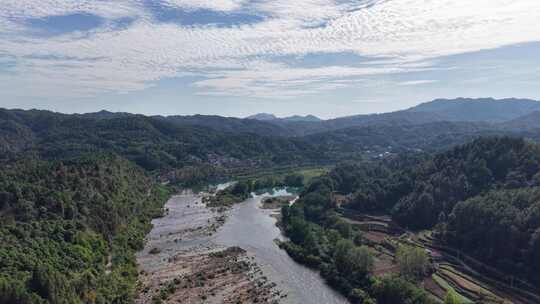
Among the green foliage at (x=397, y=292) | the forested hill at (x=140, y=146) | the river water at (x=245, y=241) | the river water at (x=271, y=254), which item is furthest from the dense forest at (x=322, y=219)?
the forested hill at (x=140, y=146)

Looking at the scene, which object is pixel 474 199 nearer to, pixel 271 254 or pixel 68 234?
pixel 271 254

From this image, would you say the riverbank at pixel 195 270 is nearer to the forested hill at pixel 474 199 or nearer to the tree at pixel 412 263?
the tree at pixel 412 263

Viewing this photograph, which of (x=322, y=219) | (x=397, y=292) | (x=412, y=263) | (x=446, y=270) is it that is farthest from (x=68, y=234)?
(x=446, y=270)

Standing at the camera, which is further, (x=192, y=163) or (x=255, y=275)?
(x=192, y=163)

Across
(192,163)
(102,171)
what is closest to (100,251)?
(102,171)

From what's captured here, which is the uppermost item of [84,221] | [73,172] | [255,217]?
[73,172]

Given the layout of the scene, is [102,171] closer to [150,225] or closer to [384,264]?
[150,225]
